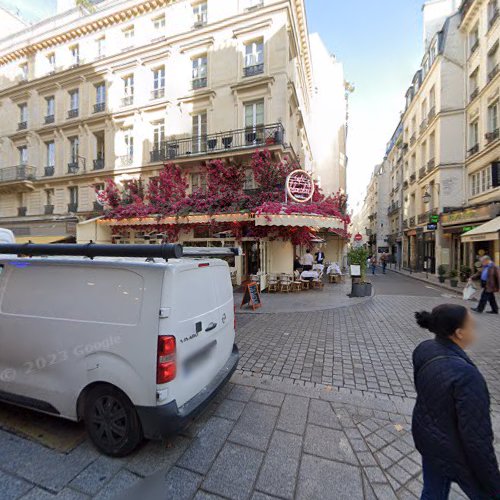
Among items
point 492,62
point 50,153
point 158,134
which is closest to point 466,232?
point 492,62

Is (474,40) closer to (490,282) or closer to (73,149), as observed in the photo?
(490,282)

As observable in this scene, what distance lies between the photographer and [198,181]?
14695 mm

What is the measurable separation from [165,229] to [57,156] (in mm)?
11694

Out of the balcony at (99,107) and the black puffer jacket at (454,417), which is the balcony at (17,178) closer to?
the balcony at (99,107)

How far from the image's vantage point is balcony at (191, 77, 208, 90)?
15039mm

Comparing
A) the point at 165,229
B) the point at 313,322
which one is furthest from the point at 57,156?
the point at 313,322

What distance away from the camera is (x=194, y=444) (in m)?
2.63

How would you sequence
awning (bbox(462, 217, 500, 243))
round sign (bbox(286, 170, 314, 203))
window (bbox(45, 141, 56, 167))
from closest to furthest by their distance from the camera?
round sign (bbox(286, 170, 314, 203)), awning (bbox(462, 217, 500, 243)), window (bbox(45, 141, 56, 167))

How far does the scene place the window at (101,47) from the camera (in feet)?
57.8

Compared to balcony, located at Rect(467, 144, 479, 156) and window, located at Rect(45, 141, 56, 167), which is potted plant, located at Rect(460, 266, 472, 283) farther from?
window, located at Rect(45, 141, 56, 167)

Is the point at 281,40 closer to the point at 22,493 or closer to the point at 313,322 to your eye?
the point at 313,322

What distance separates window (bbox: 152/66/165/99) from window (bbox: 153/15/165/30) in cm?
252

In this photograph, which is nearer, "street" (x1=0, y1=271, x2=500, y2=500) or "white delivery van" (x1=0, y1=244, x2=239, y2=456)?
"street" (x1=0, y1=271, x2=500, y2=500)

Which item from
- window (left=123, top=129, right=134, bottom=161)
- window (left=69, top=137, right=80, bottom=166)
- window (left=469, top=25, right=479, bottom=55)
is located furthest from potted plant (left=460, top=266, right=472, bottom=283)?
window (left=69, top=137, right=80, bottom=166)
